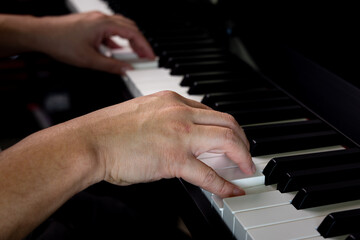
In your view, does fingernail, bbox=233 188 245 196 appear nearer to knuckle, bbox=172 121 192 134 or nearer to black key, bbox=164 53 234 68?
knuckle, bbox=172 121 192 134

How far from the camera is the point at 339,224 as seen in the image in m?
0.65

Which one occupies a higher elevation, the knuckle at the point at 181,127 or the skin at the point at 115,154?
the knuckle at the point at 181,127

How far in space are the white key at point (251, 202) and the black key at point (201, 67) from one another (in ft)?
2.07

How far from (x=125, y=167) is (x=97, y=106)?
3.94 feet

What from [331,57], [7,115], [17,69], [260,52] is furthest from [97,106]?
[331,57]

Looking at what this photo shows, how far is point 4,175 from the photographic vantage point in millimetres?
691

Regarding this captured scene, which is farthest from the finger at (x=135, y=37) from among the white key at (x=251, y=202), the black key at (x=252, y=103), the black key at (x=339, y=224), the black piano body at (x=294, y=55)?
the black key at (x=339, y=224)

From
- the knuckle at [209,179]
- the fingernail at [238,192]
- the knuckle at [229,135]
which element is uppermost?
the knuckle at [229,135]

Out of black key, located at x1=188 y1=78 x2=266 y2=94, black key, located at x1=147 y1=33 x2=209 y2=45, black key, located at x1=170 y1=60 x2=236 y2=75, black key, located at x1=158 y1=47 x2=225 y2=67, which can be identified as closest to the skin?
black key, located at x1=188 y1=78 x2=266 y2=94

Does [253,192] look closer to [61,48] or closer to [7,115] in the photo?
[61,48]

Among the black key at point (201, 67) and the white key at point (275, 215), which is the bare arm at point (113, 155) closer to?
the white key at point (275, 215)

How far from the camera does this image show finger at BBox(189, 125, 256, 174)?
2.48 feet

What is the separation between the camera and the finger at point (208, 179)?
73 centimetres

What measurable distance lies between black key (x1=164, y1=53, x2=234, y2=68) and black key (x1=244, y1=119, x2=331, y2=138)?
1.57 ft
